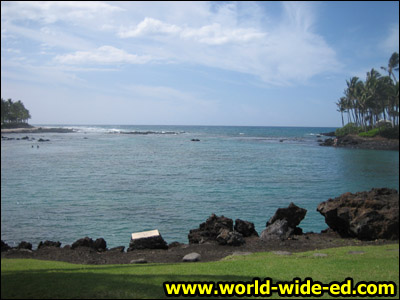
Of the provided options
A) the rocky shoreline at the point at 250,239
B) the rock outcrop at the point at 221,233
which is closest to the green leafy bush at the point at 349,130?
the rocky shoreline at the point at 250,239

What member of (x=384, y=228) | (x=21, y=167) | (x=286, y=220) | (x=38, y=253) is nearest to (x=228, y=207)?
(x=286, y=220)

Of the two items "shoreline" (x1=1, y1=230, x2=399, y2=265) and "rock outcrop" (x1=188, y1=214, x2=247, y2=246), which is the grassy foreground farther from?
"rock outcrop" (x1=188, y1=214, x2=247, y2=246)

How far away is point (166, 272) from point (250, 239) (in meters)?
9.63

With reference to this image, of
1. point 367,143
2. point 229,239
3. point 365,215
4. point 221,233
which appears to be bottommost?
point 229,239

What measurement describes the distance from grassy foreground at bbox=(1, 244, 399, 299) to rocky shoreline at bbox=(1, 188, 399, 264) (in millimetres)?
1763

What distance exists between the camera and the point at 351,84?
107688 mm

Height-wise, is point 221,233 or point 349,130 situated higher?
point 349,130

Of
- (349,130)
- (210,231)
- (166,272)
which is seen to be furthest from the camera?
(349,130)

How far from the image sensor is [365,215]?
1700cm

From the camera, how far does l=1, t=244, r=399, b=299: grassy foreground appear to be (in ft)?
20.8

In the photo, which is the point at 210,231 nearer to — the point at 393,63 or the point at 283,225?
the point at 283,225

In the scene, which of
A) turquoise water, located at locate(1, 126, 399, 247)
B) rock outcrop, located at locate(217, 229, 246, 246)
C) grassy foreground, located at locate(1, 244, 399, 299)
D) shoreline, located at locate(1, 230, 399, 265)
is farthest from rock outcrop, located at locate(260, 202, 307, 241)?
grassy foreground, located at locate(1, 244, 399, 299)

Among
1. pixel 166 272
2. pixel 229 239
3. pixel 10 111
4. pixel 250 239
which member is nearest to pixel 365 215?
pixel 250 239

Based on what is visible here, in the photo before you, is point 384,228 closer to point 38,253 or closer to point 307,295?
point 307,295
